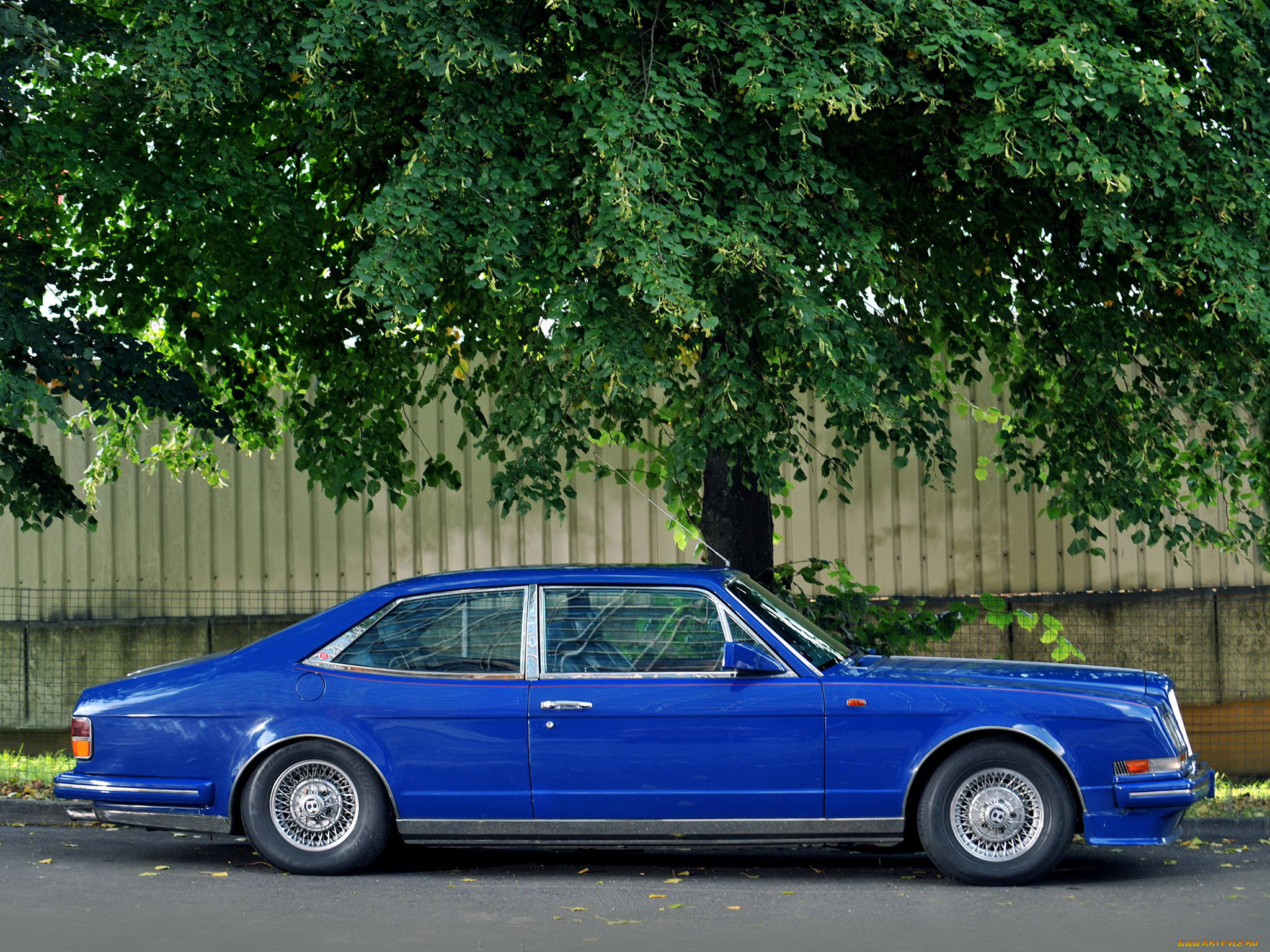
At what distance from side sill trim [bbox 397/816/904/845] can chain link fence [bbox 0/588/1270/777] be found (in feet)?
20.9

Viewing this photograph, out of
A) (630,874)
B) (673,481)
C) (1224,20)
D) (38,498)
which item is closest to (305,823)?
(630,874)

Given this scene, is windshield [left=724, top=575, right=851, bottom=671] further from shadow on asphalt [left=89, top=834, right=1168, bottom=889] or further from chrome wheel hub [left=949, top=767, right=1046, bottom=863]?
shadow on asphalt [left=89, top=834, right=1168, bottom=889]

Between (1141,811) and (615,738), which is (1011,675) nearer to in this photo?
(1141,811)

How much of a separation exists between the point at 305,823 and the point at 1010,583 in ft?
30.8

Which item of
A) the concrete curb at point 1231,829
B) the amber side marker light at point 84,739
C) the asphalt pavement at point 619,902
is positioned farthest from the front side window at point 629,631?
the concrete curb at point 1231,829

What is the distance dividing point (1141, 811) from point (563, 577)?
117 inches

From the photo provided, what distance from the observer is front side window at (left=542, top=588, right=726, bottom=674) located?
673 centimetres

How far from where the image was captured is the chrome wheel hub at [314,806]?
6.78m

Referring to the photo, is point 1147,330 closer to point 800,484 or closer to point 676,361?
point 676,361

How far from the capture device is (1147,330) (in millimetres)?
8891

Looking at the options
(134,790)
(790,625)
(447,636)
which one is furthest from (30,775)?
(790,625)

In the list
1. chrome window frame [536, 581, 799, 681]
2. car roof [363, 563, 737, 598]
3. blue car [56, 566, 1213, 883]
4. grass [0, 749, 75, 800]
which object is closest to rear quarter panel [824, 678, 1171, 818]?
blue car [56, 566, 1213, 883]

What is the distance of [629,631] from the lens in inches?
269

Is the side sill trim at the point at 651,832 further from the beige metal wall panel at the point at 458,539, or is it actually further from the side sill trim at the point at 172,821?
the beige metal wall panel at the point at 458,539
